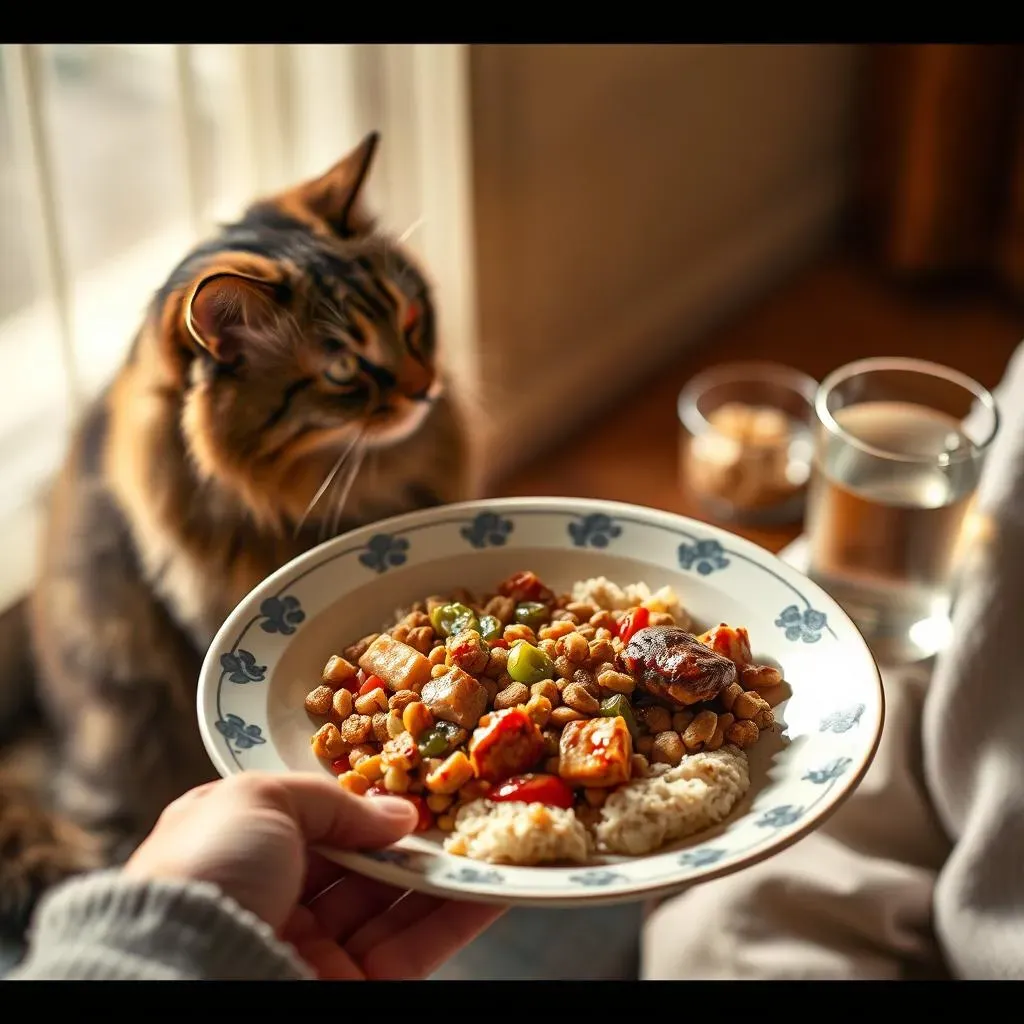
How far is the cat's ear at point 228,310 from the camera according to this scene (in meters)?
0.79

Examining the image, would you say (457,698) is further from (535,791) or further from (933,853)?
(933,853)

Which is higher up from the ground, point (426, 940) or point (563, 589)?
point (563, 589)

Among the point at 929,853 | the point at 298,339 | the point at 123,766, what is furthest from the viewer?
the point at 123,766

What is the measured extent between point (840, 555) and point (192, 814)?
25.7 inches

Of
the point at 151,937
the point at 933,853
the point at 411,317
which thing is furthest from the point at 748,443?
the point at 151,937

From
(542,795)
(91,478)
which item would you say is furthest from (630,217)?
(542,795)

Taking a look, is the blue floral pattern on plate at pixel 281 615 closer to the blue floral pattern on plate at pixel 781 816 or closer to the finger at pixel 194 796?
the finger at pixel 194 796

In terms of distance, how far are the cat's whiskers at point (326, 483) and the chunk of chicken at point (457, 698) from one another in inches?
8.2

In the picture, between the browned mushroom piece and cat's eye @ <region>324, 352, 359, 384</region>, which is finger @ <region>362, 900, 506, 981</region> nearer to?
the browned mushroom piece

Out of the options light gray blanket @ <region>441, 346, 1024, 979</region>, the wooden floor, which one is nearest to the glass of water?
light gray blanket @ <region>441, 346, 1024, 979</region>

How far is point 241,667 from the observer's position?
0.75 m

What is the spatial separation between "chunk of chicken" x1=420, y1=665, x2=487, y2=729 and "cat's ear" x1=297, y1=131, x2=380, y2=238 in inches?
14.2

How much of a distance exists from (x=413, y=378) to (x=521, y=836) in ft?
1.26

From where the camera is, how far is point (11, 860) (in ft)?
3.94
